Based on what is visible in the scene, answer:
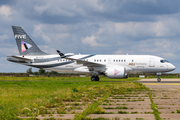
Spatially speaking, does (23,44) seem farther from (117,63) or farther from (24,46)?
(117,63)

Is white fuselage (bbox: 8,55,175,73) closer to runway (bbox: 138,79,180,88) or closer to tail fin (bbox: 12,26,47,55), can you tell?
runway (bbox: 138,79,180,88)

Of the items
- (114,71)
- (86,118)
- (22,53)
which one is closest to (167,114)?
(86,118)

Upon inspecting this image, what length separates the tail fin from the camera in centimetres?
3322

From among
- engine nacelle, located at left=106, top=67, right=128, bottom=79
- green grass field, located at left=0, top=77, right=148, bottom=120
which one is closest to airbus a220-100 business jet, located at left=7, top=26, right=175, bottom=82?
engine nacelle, located at left=106, top=67, right=128, bottom=79

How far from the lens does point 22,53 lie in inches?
1313

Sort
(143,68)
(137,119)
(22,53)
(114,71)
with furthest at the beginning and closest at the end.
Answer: (22,53) < (143,68) < (114,71) < (137,119)

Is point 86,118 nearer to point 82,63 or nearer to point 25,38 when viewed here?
point 82,63

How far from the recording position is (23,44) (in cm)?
3347

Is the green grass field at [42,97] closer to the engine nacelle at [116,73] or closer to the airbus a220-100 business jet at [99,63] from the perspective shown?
the engine nacelle at [116,73]

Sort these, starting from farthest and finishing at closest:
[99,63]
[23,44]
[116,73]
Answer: [23,44], [99,63], [116,73]

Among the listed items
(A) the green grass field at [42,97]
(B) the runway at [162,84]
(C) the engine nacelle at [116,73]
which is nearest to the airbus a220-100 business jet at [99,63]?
(C) the engine nacelle at [116,73]

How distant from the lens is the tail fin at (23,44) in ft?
109

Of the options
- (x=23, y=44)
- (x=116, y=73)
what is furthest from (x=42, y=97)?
(x=23, y=44)

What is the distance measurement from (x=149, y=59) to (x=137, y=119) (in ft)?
80.9
